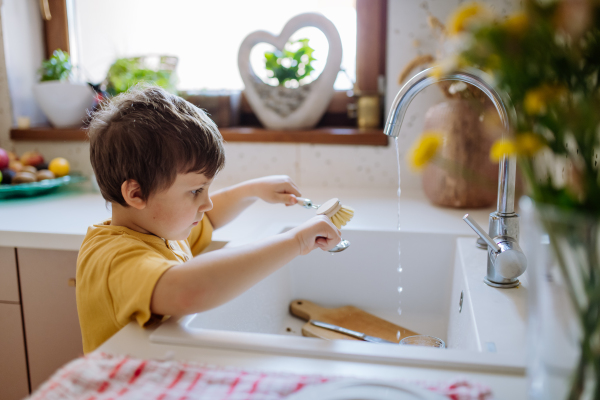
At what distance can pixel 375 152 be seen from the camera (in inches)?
Result: 61.1

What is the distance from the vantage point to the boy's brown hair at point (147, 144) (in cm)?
81

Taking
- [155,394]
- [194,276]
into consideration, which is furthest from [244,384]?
[194,276]

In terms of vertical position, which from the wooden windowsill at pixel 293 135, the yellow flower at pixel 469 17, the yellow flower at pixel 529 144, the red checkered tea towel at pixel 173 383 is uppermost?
the yellow flower at pixel 469 17

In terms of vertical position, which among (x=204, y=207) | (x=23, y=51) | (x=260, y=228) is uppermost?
(x=23, y=51)

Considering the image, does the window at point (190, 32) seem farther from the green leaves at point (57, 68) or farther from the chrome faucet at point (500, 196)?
the chrome faucet at point (500, 196)

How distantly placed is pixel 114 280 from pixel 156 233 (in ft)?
0.59

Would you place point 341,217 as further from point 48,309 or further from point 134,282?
point 48,309

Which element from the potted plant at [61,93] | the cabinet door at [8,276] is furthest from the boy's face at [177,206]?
the potted plant at [61,93]

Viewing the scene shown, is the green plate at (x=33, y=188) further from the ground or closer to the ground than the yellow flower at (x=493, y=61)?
closer to the ground

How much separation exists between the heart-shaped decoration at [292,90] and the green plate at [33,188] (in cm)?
64

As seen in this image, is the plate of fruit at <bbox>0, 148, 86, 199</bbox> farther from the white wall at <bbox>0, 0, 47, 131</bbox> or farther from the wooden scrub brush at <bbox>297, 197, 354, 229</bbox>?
the wooden scrub brush at <bbox>297, 197, 354, 229</bbox>

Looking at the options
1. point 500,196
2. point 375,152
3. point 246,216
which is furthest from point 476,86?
point 375,152

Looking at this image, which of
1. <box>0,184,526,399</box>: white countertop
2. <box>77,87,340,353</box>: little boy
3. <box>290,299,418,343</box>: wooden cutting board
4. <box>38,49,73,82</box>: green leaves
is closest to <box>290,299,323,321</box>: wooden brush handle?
<box>290,299,418,343</box>: wooden cutting board

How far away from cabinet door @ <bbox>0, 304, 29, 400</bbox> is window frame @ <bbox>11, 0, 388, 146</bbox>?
0.71 metres
